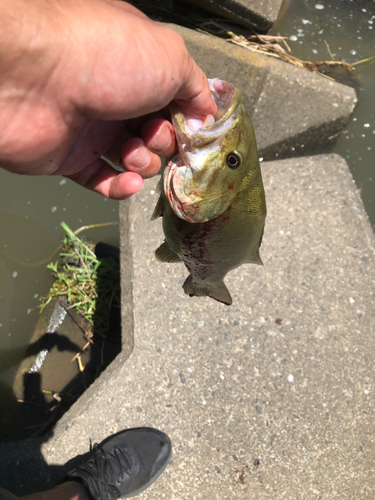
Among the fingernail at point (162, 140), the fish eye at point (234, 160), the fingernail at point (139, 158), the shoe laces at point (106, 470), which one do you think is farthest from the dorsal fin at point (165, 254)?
the shoe laces at point (106, 470)

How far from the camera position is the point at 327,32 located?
4770 mm

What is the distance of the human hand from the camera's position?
3.57 ft

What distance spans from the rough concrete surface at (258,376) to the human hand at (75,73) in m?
1.63

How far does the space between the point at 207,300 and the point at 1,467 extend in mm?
1803

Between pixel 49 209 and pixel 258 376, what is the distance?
2.62 m

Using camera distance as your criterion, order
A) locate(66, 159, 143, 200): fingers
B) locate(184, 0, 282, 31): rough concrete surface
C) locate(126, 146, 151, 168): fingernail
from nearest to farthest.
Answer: locate(126, 146, 151, 168): fingernail → locate(66, 159, 143, 200): fingers → locate(184, 0, 282, 31): rough concrete surface

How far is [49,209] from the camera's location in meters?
3.79

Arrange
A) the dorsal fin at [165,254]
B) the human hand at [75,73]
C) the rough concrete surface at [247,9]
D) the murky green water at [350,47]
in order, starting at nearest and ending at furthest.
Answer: the human hand at [75,73]
the dorsal fin at [165,254]
the murky green water at [350,47]
the rough concrete surface at [247,9]

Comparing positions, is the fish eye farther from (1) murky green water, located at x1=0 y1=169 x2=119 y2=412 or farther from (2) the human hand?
(1) murky green water, located at x1=0 y1=169 x2=119 y2=412

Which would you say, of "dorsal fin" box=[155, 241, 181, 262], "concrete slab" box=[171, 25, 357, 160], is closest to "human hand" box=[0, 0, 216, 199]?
"dorsal fin" box=[155, 241, 181, 262]

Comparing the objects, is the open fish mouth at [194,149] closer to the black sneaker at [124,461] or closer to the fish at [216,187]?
the fish at [216,187]

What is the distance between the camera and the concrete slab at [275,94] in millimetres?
3529

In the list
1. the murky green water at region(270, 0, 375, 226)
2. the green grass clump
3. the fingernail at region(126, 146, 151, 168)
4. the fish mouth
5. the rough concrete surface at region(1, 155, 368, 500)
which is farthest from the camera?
the murky green water at region(270, 0, 375, 226)

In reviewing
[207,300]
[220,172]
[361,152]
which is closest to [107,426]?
[207,300]
